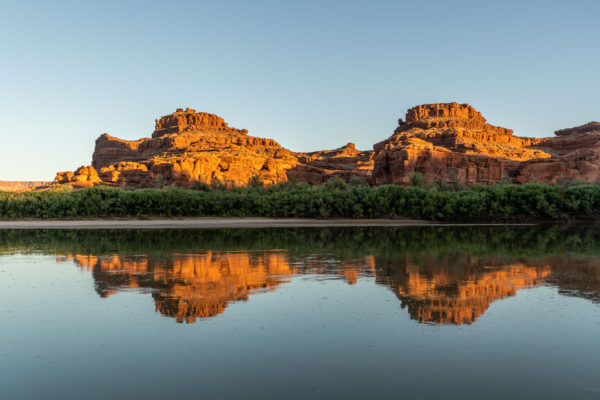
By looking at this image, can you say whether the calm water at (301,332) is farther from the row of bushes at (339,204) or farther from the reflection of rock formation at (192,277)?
the row of bushes at (339,204)

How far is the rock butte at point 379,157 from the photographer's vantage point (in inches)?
3150

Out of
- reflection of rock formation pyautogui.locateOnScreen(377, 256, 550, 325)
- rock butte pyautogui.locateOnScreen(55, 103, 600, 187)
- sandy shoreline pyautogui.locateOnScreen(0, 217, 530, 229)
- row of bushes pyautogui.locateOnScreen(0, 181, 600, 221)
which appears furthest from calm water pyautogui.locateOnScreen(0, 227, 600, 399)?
rock butte pyautogui.locateOnScreen(55, 103, 600, 187)

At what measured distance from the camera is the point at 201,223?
3975 centimetres

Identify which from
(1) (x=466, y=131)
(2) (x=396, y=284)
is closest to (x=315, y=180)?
(1) (x=466, y=131)

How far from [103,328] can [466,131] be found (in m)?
108

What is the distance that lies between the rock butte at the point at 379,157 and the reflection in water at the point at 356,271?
4910cm

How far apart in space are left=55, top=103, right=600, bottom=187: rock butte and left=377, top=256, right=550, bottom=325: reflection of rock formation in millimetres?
55241

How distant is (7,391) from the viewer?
495cm

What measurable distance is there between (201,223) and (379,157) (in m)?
52.8

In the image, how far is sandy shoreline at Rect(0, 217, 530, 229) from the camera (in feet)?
125

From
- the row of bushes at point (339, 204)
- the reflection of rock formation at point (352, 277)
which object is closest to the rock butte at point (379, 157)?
the row of bushes at point (339, 204)

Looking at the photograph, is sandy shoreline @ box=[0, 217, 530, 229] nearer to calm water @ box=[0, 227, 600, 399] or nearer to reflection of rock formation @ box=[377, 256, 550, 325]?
calm water @ box=[0, 227, 600, 399]

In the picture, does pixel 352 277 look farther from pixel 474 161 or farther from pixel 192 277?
pixel 474 161

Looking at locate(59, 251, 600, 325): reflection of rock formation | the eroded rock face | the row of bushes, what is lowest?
locate(59, 251, 600, 325): reflection of rock formation
